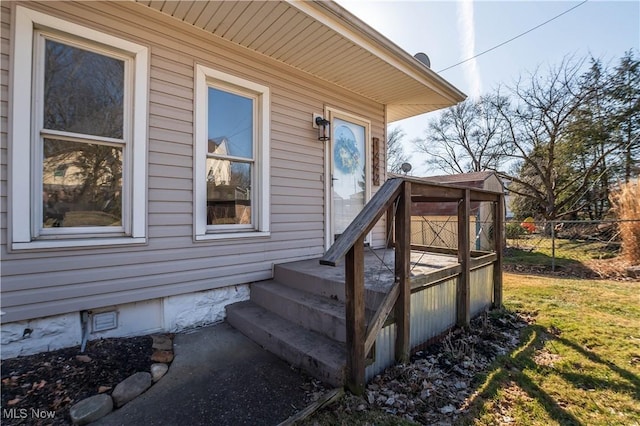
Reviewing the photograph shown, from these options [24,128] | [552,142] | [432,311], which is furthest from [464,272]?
[552,142]

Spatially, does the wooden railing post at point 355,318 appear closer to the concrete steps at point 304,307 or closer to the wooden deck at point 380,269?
the concrete steps at point 304,307

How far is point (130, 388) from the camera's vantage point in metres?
1.88

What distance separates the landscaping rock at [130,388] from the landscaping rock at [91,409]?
45 millimetres

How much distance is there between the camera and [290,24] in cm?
288

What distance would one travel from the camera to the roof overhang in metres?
2.66

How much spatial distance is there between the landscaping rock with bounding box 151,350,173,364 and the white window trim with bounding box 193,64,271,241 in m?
1.06

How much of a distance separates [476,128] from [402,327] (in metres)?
19.3

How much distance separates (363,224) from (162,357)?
6.38 ft

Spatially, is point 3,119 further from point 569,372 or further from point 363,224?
point 569,372

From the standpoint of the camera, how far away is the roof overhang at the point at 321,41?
266 cm

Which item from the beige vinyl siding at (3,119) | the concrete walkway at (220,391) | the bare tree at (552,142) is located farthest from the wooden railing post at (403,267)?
the bare tree at (552,142)

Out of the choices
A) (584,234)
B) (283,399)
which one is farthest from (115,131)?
(584,234)

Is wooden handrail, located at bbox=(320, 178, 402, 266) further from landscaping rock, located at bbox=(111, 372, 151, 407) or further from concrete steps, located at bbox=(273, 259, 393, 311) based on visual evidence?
landscaping rock, located at bbox=(111, 372, 151, 407)

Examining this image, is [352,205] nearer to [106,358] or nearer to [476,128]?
→ [106,358]
